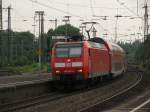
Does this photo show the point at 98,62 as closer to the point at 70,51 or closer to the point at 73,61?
the point at 70,51

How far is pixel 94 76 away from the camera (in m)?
30.5

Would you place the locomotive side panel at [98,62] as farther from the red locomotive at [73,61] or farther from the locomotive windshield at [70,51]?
the locomotive windshield at [70,51]

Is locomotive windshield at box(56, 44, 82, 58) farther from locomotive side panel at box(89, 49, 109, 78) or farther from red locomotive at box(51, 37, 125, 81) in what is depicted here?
locomotive side panel at box(89, 49, 109, 78)

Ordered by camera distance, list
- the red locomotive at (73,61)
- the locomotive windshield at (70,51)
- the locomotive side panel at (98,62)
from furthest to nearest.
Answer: the locomotive side panel at (98,62), the locomotive windshield at (70,51), the red locomotive at (73,61)

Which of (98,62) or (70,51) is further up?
(70,51)

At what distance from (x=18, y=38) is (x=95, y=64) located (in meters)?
129

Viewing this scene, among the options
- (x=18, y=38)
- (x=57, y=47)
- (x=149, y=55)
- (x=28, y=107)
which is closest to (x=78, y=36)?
(x=57, y=47)

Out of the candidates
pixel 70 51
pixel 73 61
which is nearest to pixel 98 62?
pixel 70 51

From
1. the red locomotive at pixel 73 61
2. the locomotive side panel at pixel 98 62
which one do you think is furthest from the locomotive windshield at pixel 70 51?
the locomotive side panel at pixel 98 62

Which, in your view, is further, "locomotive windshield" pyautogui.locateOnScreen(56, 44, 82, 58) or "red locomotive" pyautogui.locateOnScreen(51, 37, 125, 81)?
"locomotive windshield" pyautogui.locateOnScreen(56, 44, 82, 58)

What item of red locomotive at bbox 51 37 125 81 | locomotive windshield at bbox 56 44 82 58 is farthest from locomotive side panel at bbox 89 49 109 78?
locomotive windshield at bbox 56 44 82 58

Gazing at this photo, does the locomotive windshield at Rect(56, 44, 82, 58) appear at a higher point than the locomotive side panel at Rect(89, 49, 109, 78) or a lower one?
higher

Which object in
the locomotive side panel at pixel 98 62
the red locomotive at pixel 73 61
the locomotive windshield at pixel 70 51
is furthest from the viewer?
the locomotive side panel at pixel 98 62

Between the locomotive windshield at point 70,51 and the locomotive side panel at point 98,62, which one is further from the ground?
the locomotive windshield at point 70,51
